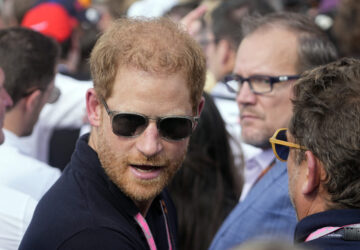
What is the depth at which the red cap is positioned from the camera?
5.26 m

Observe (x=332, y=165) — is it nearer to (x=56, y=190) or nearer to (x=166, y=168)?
(x=166, y=168)

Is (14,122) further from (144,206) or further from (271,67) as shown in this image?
(271,67)

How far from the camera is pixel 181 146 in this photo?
2.35 meters

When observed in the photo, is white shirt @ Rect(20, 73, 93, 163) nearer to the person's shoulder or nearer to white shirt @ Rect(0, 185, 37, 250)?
white shirt @ Rect(0, 185, 37, 250)

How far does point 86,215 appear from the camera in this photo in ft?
6.48

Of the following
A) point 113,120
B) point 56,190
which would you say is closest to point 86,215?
point 56,190

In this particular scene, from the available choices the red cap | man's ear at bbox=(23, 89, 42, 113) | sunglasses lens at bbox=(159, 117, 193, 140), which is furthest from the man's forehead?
the red cap

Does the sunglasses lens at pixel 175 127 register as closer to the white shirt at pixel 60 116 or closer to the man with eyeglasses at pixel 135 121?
the man with eyeglasses at pixel 135 121

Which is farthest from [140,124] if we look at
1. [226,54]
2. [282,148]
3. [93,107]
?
[226,54]

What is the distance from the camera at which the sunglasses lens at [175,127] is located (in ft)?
7.32

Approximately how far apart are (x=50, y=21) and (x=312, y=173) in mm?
3718

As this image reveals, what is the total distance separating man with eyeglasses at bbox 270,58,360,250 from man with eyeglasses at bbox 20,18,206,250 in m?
0.44

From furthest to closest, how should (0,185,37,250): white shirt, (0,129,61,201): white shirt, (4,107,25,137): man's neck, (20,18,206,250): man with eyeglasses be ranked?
(4,107,25,137): man's neck, (0,129,61,201): white shirt, (0,185,37,250): white shirt, (20,18,206,250): man with eyeglasses

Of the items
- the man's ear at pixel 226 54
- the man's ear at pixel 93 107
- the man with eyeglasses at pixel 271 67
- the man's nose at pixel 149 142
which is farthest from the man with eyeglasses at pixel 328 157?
the man's ear at pixel 226 54
